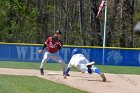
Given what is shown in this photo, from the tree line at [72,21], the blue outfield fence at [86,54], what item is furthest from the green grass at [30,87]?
the tree line at [72,21]

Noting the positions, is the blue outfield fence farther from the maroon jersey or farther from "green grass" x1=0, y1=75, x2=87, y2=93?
"green grass" x1=0, y1=75, x2=87, y2=93

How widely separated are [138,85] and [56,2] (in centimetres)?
4851

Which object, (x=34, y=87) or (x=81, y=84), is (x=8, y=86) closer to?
(x=34, y=87)

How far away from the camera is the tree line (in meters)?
48.8

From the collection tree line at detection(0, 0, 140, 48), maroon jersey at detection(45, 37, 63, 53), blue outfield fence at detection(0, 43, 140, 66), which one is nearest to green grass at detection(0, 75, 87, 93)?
maroon jersey at detection(45, 37, 63, 53)

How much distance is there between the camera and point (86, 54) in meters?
25.7

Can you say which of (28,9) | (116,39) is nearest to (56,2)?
(28,9)

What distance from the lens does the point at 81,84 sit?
13.2 m

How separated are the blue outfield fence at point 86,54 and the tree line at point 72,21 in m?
19.0

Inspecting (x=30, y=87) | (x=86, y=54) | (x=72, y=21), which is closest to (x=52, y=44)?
(x=30, y=87)

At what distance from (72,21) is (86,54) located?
34.8 m

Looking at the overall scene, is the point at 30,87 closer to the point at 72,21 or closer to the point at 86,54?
the point at 86,54

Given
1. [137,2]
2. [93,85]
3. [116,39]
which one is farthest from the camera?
[137,2]

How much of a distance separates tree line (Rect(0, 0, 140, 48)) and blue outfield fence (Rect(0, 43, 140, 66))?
62.3ft
